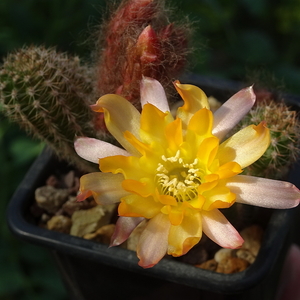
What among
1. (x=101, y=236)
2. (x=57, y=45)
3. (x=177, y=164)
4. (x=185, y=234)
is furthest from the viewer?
(x=57, y=45)

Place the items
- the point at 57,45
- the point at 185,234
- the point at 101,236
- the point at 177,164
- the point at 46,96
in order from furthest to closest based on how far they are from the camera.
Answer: the point at 57,45 → the point at 101,236 → the point at 46,96 → the point at 177,164 → the point at 185,234

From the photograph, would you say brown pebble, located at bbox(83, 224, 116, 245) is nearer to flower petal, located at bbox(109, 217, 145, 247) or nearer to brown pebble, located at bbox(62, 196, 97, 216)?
brown pebble, located at bbox(62, 196, 97, 216)

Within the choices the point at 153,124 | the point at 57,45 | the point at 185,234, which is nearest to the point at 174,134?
the point at 153,124

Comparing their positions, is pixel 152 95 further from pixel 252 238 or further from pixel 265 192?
pixel 252 238

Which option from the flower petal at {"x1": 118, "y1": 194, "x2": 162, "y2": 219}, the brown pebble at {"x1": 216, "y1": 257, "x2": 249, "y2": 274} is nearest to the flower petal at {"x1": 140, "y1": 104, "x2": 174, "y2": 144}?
the flower petal at {"x1": 118, "y1": 194, "x2": 162, "y2": 219}

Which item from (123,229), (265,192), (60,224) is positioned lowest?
(60,224)

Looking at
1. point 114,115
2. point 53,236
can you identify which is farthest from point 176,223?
point 53,236

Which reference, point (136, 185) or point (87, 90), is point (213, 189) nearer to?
point (136, 185)
